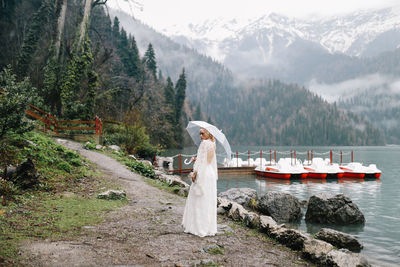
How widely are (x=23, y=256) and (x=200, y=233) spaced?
10.6 ft

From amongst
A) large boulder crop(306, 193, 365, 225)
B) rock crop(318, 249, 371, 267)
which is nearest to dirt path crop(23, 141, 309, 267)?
rock crop(318, 249, 371, 267)

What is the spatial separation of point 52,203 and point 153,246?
11.6ft

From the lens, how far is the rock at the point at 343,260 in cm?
516

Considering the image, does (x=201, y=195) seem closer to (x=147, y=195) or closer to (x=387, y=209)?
(x=147, y=195)

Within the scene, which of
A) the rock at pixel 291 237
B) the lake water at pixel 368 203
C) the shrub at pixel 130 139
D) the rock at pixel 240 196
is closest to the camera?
the rock at pixel 291 237

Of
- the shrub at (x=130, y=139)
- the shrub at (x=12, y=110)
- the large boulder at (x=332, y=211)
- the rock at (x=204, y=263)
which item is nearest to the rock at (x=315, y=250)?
the rock at (x=204, y=263)

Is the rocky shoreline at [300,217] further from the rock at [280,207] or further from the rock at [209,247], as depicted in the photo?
the rock at [209,247]

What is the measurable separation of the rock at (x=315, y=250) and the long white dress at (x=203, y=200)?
1.84 metres

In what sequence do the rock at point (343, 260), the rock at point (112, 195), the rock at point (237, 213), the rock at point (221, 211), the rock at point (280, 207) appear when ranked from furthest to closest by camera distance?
1. the rock at point (280, 207)
2. the rock at point (112, 195)
3. the rock at point (221, 211)
4. the rock at point (237, 213)
5. the rock at point (343, 260)

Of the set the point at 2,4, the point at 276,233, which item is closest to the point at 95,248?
the point at 276,233

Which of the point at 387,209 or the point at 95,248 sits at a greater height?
the point at 95,248

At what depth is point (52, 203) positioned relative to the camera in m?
7.51

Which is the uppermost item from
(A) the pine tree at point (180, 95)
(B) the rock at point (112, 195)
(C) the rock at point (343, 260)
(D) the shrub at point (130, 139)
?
(A) the pine tree at point (180, 95)

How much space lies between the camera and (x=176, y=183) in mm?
13164
